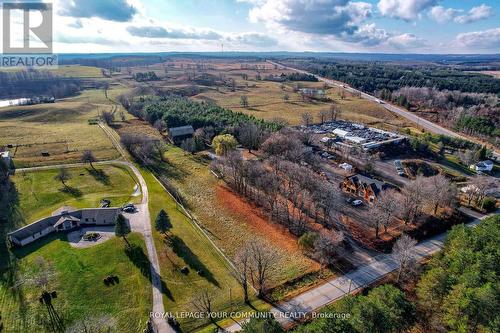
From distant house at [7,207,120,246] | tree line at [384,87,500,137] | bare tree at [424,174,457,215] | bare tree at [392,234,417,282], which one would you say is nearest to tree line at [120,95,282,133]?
bare tree at [424,174,457,215]

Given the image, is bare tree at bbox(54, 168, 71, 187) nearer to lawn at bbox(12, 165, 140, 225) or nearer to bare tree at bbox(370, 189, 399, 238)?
lawn at bbox(12, 165, 140, 225)

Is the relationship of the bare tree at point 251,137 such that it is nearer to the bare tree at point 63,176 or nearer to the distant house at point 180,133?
the distant house at point 180,133

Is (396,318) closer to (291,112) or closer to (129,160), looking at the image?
(129,160)

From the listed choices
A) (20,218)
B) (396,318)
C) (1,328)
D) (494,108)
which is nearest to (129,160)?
(20,218)

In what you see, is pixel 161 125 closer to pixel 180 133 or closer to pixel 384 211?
pixel 180 133

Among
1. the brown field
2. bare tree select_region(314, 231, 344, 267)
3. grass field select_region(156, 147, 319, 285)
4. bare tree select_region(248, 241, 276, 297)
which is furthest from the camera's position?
the brown field

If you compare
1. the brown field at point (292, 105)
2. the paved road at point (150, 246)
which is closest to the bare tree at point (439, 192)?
the paved road at point (150, 246)

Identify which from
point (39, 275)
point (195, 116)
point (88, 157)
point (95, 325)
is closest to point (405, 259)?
point (95, 325)
